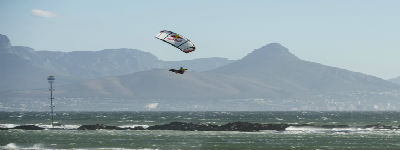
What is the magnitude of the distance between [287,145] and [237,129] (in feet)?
121

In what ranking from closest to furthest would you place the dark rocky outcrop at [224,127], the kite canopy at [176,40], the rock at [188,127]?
the kite canopy at [176,40] → the dark rocky outcrop at [224,127] → the rock at [188,127]

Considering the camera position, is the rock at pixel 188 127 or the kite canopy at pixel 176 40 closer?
the kite canopy at pixel 176 40

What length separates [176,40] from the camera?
64.4 meters

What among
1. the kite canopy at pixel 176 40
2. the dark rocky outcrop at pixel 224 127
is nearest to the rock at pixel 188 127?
the dark rocky outcrop at pixel 224 127

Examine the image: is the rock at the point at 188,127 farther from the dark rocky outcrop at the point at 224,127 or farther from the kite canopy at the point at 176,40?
the kite canopy at the point at 176,40

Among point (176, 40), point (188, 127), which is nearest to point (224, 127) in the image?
point (188, 127)

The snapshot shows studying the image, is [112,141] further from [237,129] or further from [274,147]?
[237,129]

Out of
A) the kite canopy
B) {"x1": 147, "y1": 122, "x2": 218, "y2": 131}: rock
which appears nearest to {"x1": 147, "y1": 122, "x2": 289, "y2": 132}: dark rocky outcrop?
{"x1": 147, "y1": 122, "x2": 218, "y2": 131}: rock

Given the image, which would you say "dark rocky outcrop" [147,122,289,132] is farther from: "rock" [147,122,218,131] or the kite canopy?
the kite canopy

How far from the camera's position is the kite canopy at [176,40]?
62.2 metres

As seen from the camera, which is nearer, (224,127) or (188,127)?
(188,127)

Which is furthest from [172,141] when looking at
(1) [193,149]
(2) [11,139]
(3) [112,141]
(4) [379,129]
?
(4) [379,129]

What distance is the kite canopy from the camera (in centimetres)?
6216

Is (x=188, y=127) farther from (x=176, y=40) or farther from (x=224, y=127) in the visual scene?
(x=176, y=40)
